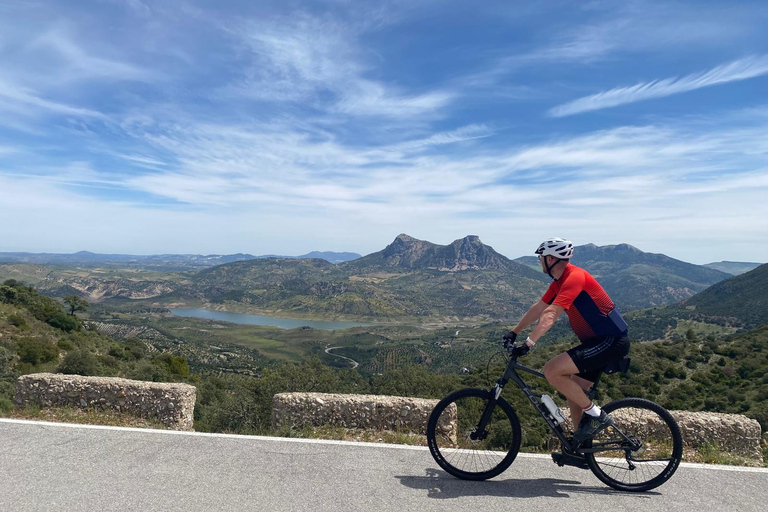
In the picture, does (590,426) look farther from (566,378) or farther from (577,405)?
(566,378)

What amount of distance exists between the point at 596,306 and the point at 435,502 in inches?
109

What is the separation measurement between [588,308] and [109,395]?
7443 millimetres

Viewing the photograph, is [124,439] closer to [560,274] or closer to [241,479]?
[241,479]

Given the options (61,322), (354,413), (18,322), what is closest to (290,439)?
(354,413)

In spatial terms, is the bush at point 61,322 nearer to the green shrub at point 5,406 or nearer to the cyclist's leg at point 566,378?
the green shrub at point 5,406

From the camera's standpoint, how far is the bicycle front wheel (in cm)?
488

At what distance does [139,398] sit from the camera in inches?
265

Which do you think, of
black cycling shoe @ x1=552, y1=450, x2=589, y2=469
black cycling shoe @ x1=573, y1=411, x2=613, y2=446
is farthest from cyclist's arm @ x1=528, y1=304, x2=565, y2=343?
black cycling shoe @ x1=552, y1=450, x2=589, y2=469

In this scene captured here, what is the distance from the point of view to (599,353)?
4.61 m

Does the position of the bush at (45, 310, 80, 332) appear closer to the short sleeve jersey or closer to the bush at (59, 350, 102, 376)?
the bush at (59, 350, 102, 376)

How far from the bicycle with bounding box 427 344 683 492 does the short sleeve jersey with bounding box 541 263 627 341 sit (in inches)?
16.9

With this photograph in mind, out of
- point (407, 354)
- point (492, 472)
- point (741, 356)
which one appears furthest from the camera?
point (407, 354)

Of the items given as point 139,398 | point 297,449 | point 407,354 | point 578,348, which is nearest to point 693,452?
point 578,348

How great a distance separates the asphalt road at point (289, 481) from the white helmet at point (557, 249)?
2.63 meters
